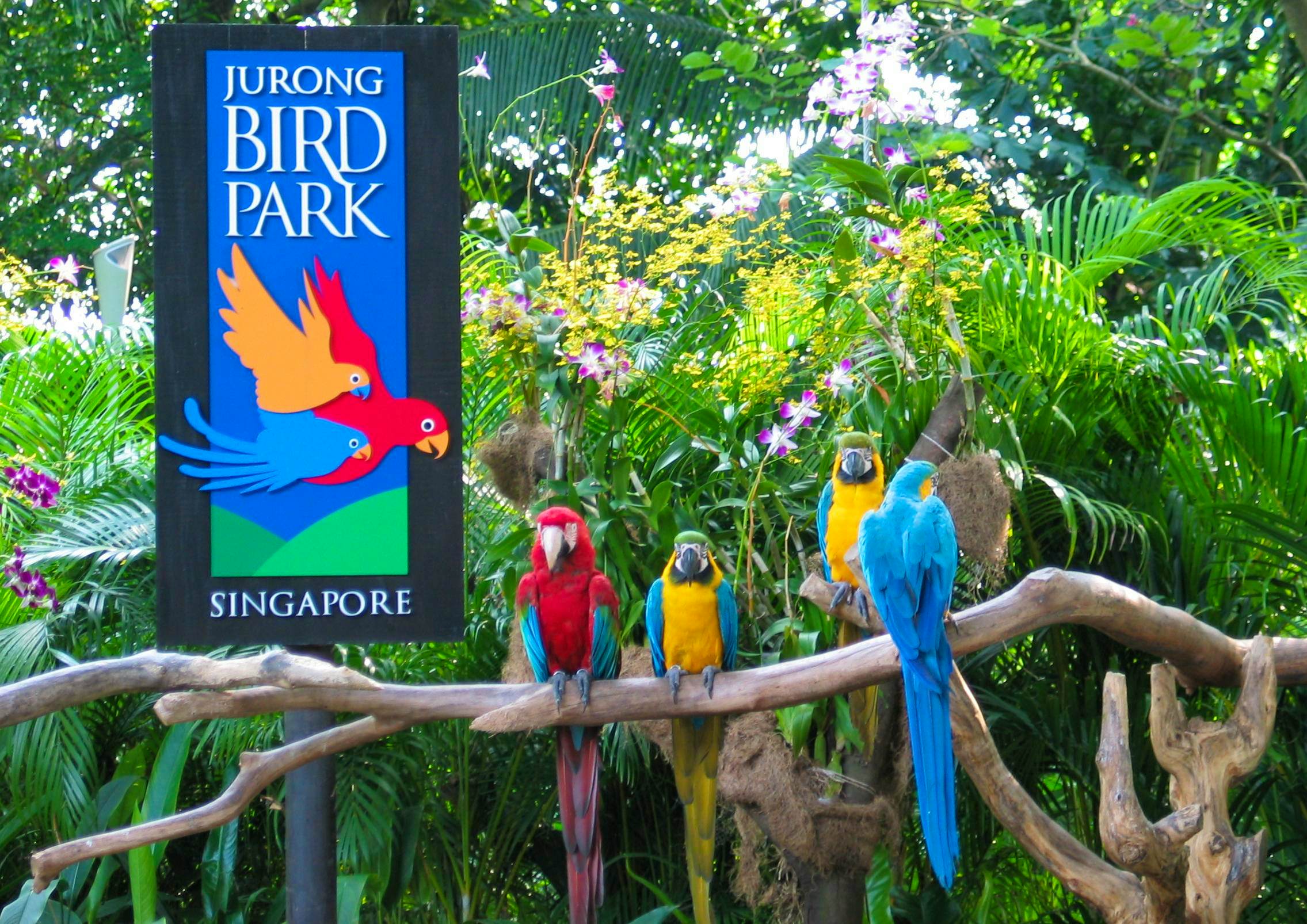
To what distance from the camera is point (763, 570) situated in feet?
10.1

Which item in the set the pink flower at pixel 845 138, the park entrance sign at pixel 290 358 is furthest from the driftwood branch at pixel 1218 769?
the park entrance sign at pixel 290 358

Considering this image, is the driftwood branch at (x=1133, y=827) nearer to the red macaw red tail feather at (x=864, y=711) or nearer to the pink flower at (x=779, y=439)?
the red macaw red tail feather at (x=864, y=711)

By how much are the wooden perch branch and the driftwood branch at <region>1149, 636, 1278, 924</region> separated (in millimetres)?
1578

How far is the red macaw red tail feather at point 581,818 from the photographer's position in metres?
2.36

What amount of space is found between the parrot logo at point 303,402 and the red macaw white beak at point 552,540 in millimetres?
339

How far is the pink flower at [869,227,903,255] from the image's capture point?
9.32ft

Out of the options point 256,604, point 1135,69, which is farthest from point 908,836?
point 1135,69

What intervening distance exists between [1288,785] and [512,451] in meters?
2.44

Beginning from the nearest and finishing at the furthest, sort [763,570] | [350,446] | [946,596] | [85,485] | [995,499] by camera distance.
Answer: [946,596] < [350,446] < [995,499] < [763,570] < [85,485]

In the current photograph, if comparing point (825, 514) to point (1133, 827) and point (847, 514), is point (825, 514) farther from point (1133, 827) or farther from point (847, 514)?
point (1133, 827)

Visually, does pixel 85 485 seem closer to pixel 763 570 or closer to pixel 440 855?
pixel 440 855

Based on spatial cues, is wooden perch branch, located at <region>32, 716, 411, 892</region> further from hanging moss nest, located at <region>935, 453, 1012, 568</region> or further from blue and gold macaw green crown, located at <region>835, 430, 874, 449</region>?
hanging moss nest, located at <region>935, 453, 1012, 568</region>

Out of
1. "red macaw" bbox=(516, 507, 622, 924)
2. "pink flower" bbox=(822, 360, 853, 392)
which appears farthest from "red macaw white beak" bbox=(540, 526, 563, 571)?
"pink flower" bbox=(822, 360, 853, 392)

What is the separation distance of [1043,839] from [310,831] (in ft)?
5.02
